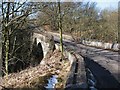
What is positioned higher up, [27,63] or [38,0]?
[38,0]

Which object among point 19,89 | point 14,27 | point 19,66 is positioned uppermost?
point 14,27

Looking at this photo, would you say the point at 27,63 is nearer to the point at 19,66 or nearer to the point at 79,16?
the point at 19,66

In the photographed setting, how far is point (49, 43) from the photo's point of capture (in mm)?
38875

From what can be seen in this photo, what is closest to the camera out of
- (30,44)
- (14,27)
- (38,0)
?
(38,0)

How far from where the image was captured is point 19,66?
4066 cm

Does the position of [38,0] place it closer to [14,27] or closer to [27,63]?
[14,27]

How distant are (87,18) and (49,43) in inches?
625

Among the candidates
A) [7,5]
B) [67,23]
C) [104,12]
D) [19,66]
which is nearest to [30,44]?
[19,66]

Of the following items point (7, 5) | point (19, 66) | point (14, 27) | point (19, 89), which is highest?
point (7, 5)

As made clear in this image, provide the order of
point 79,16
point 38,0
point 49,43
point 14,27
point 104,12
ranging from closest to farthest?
point 38,0 → point 14,27 → point 49,43 → point 79,16 → point 104,12

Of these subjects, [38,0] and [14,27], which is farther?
[14,27]

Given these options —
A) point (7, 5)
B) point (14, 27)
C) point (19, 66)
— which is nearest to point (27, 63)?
point (19, 66)

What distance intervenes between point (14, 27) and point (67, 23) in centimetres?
2906

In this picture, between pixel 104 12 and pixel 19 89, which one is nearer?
pixel 19 89
